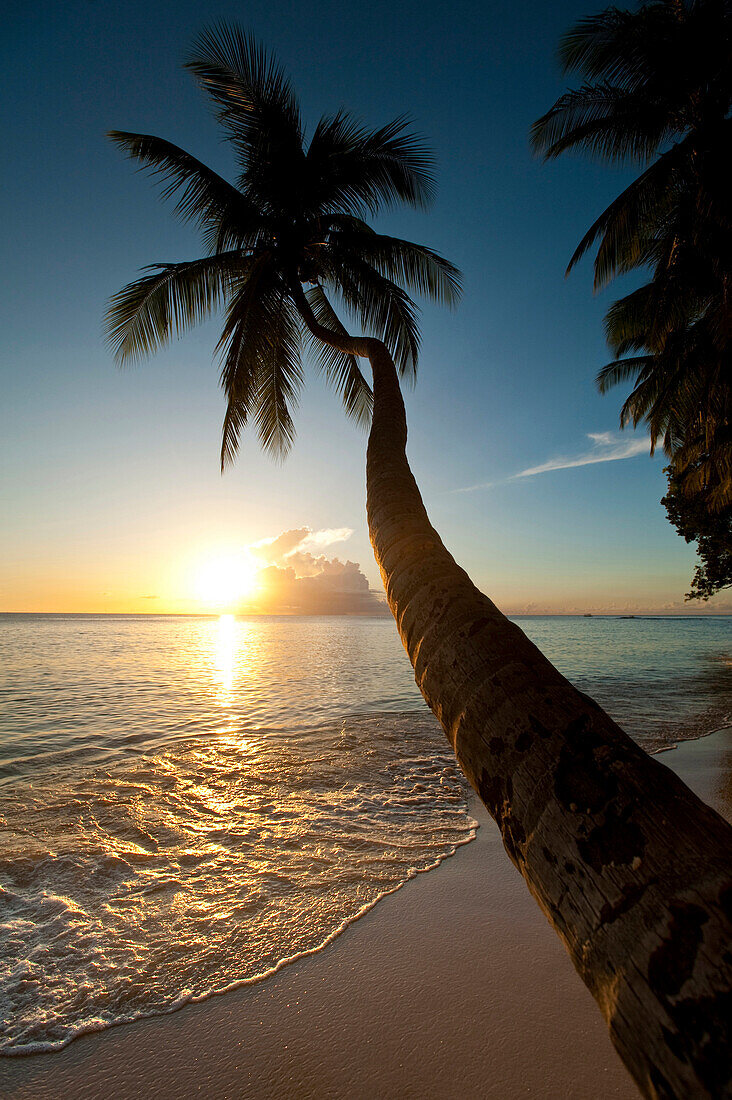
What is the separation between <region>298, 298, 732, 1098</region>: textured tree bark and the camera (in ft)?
2.40

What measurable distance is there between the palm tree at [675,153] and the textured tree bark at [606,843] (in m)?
10.5

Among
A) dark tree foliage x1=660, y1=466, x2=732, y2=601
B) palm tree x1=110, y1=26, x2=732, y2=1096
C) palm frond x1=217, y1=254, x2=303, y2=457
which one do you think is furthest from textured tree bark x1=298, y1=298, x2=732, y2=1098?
dark tree foliage x1=660, y1=466, x2=732, y2=601

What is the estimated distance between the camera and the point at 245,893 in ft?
11.2

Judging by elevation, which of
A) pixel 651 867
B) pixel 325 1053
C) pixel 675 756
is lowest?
pixel 675 756

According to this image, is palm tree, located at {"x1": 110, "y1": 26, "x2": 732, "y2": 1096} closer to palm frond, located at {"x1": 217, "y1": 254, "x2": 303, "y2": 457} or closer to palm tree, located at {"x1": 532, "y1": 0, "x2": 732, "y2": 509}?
palm frond, located at {"x1": 217, "y1": 254, "x2": 303, "y2": 457}

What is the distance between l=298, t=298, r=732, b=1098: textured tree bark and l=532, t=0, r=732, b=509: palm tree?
1047cm

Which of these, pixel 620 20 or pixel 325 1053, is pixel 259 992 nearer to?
pixel 325 1053

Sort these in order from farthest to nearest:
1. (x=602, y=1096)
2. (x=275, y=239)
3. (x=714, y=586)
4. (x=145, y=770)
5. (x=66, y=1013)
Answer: (x=714, y=586) < (x=275, y=239) < (x=145, y=770) < (x=66, y=1013) < (x=602, y=1096)

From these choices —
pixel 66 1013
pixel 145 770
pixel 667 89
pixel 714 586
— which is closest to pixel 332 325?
pixel 667 89

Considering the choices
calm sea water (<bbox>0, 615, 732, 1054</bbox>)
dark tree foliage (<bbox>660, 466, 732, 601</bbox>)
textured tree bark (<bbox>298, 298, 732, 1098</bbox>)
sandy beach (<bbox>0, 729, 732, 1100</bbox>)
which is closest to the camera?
textured tree bark (<bbox>298, 298, 732, 1098</bbox>)

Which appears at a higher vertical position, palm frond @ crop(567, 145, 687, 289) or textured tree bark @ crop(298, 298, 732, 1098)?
palm frond @ crop(567, 145, 687, 289)

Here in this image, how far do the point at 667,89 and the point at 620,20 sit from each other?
5.40 ft

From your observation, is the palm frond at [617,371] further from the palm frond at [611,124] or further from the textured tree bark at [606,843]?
the textured tree bark at [606,843]

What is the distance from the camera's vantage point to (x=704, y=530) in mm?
17375
